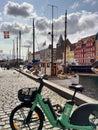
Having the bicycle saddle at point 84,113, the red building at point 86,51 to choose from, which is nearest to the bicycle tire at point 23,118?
the bicycle saddle at point 84,113

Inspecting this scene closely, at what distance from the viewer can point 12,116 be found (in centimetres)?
510

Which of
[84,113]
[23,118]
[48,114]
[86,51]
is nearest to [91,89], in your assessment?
[23,118]

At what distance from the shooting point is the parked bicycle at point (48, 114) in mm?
4406

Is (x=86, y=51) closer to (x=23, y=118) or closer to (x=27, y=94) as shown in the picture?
(x=23, y=118)

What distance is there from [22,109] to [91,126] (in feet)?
5.02

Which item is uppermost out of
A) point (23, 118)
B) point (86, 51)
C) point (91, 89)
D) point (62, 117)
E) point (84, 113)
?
point (86, 51)

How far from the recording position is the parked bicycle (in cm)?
441

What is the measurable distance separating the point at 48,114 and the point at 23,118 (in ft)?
2.88

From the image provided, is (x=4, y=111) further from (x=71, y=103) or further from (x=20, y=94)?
(x=71, y=103)

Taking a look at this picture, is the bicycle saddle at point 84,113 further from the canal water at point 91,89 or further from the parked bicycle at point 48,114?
the canal water at point 91,89

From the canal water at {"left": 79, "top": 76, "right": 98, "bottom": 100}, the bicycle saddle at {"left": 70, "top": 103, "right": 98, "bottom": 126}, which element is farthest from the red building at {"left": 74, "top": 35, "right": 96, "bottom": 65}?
the bicycle saddle at {"left": 70, "top": 103, "right": 98, "bottom": 126}

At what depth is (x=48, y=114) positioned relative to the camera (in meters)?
4.66

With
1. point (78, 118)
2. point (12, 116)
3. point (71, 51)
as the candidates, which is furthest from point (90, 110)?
point (71, 51)

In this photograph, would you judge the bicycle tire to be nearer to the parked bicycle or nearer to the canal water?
the parked bicycle
